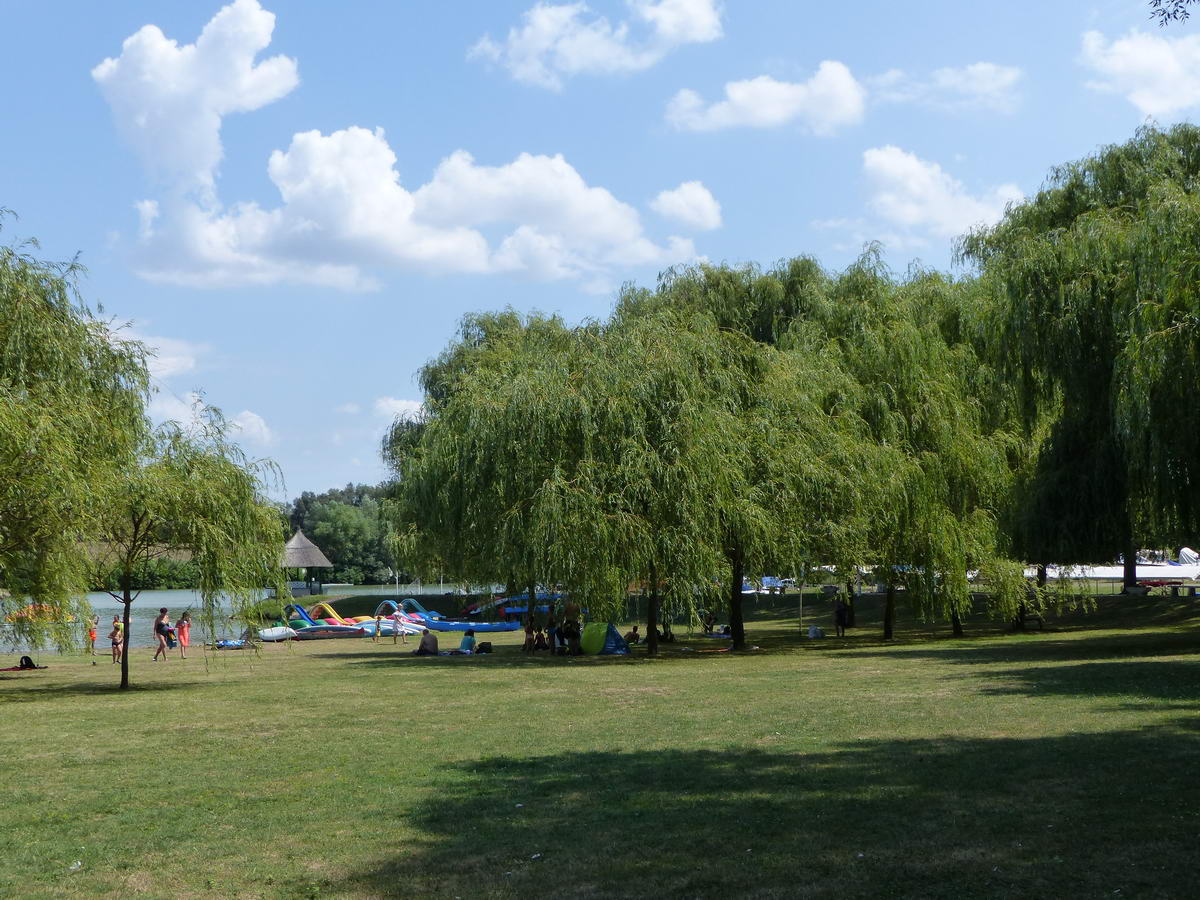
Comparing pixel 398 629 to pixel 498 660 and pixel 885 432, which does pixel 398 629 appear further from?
pixel 885 432

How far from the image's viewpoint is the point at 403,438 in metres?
46.3

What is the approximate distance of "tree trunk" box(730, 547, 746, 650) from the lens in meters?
28.4

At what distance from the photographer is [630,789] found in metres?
9.82

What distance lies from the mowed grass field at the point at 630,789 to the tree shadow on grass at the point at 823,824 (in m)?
0.03

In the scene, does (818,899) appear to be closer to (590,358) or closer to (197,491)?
(197,491)

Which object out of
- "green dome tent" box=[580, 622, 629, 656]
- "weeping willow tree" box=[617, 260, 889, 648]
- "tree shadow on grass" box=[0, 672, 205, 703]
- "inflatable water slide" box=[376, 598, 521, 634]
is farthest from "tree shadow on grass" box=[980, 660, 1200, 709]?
"inflatable water slide" box=[376, 598, 521, 634]

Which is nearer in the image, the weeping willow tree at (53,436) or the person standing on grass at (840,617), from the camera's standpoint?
the weeping willow tree at (53,436)

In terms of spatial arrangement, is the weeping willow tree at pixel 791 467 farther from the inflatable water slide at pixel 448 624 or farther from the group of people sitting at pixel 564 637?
the inflatable water slide at pixel 448 624

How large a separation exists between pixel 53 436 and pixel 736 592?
55.5 feet

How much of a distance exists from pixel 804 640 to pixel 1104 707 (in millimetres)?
21216

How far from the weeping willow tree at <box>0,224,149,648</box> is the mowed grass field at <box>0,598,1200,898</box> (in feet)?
8.48

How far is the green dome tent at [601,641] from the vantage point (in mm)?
29422

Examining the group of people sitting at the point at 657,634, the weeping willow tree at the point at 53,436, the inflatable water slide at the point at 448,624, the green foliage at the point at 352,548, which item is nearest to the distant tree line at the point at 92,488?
the weeping willow tree at the point at 53,436

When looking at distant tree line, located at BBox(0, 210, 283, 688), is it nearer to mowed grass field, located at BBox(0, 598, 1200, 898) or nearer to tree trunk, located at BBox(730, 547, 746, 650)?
mowed grass field, located at BBox(0, 598, 1200, 898)
